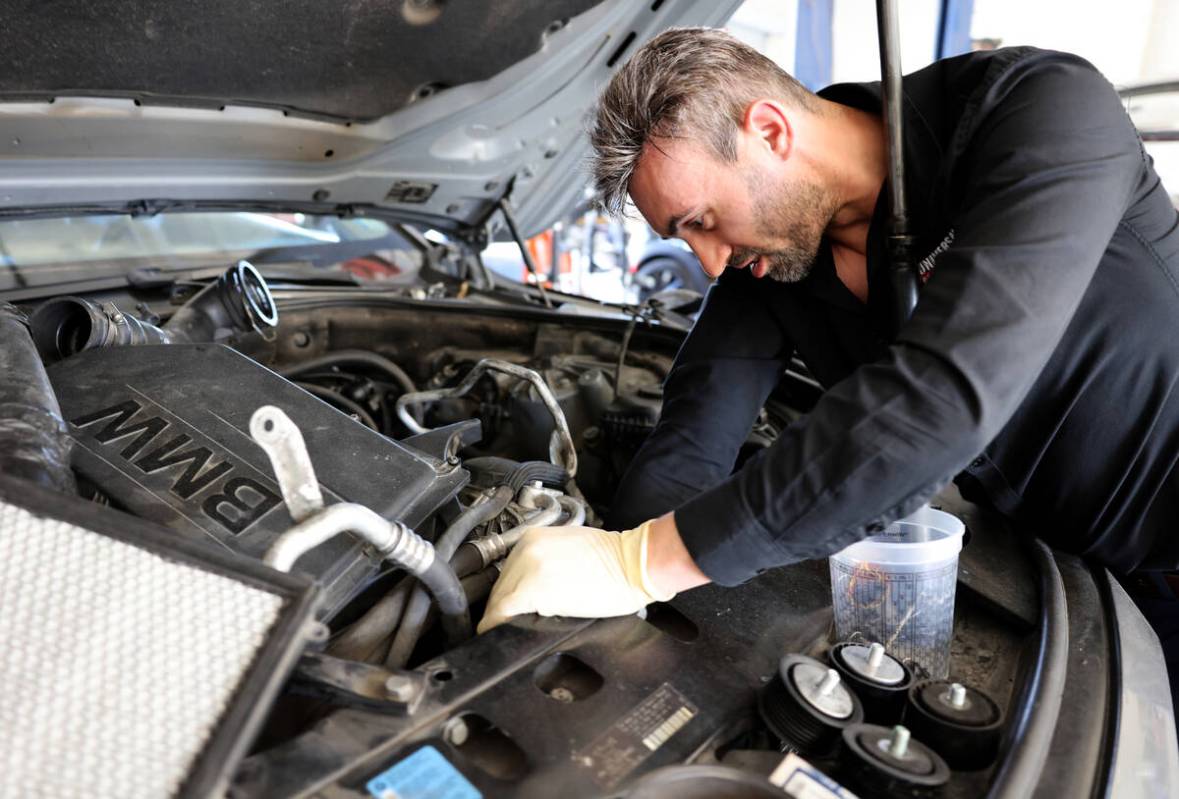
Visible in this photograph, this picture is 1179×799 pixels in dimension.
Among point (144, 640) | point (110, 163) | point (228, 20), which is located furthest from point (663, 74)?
point (110, 163)

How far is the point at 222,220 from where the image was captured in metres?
1.94

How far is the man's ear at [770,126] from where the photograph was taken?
1025 mm

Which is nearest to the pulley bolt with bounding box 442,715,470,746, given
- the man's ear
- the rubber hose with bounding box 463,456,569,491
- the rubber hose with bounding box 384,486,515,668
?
the rubber hose with bounding box 384,486,515,668

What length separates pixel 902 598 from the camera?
2.83 ft

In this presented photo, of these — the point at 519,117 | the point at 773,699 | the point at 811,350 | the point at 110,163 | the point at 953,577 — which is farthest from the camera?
the point at 519,117

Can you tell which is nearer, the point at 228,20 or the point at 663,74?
the point at 663,74

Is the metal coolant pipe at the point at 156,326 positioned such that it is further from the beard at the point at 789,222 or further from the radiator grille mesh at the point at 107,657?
the beard at the point at 789,222

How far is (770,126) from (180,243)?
4.63 ft

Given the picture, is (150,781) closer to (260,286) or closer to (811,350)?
(260,286)

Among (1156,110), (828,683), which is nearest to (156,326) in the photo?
(828,683)

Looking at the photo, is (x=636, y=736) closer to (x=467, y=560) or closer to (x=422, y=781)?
(x=422, y=781)

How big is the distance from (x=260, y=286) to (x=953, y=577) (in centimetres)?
112

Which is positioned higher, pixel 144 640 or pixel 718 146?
pixel 718 146

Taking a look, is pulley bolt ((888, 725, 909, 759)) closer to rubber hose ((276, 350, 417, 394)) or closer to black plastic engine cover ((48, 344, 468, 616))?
black plastic engine cover ((48, 344, 468, 616))
